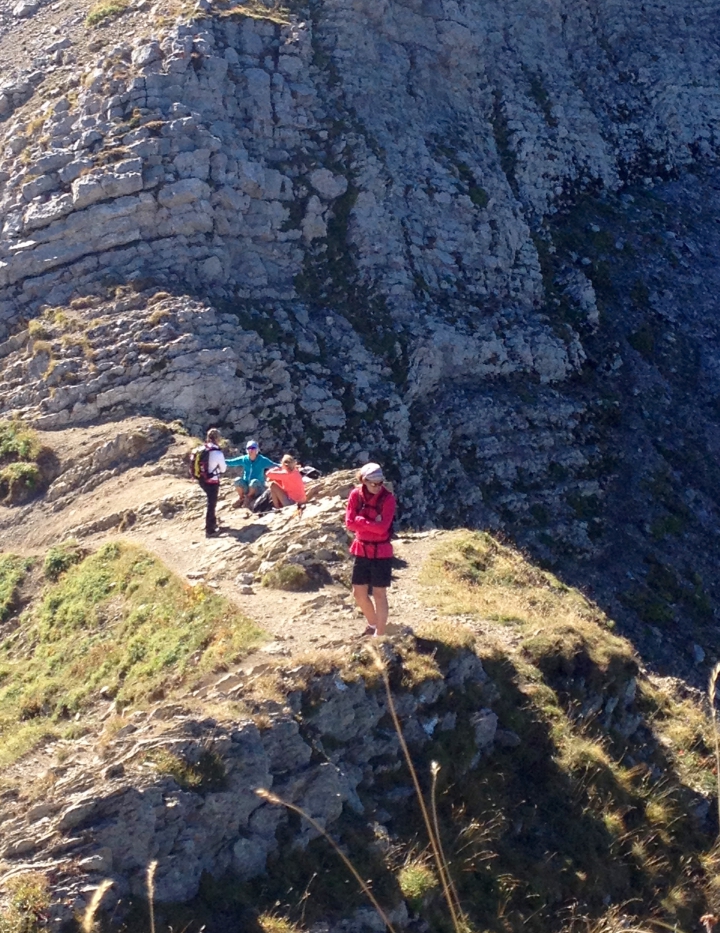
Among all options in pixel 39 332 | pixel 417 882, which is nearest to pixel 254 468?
pixel 39 332

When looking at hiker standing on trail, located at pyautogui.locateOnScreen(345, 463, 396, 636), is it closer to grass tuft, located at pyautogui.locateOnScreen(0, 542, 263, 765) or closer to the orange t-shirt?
grass tuft, located at pyautogui.locateOnScreen(0, 542, 263, 765)

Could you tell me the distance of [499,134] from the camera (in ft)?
91.9

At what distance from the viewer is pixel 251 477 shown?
53.7ft

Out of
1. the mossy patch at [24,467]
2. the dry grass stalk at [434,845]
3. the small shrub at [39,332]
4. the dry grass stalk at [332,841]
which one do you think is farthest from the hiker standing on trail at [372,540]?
the small shrub at [39,332]

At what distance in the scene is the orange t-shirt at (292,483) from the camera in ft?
50.9

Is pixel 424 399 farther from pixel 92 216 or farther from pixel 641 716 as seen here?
pixel 641 716

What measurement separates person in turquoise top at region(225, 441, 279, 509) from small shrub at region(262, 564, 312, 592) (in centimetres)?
346

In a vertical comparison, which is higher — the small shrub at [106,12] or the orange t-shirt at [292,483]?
the small shrub at [106,12]

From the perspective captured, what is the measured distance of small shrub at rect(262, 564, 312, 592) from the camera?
12.7 m

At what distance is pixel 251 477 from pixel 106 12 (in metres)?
15.3

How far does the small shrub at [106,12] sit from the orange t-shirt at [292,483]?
1568 cm

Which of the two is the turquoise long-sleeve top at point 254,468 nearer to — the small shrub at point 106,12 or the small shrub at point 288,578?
the small shrub at point 288,578

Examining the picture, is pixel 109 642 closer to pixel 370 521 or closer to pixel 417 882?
pixel 370 521

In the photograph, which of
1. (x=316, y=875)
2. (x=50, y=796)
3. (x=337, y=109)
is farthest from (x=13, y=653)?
(x=337, y=109)
